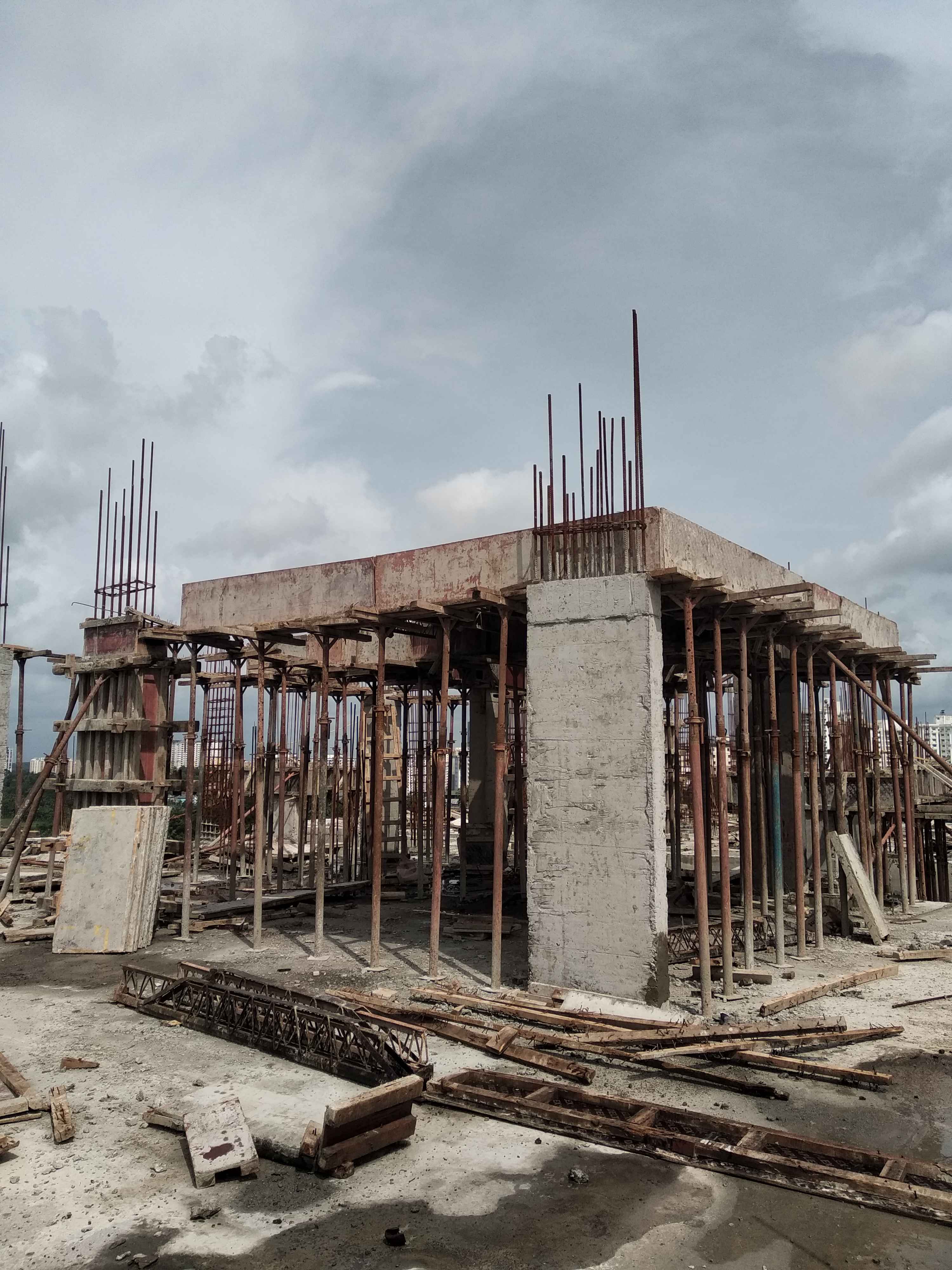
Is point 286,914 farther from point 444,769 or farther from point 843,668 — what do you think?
point 843,668

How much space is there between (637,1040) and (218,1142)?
14.5ft

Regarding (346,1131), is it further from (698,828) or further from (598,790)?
→ (698,828)

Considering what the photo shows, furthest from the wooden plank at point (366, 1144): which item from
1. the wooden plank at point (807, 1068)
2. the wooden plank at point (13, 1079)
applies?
the wooden plank at point (807, 1068)

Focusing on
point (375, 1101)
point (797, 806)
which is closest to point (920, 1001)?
point (797, 806)

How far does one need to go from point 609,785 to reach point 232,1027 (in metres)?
5.17

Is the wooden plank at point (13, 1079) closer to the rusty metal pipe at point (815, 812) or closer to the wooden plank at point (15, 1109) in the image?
the wooden plank at point (15, 1109)

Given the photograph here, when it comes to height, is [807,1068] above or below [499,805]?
below

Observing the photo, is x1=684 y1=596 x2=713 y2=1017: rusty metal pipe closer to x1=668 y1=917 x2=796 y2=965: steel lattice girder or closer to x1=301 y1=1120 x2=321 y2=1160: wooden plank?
x1=668 y1=917 x2=796 y2=965: steel lattice girder

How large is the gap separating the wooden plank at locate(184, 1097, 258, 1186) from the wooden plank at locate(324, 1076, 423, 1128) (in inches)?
24.3

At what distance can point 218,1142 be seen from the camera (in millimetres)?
6645

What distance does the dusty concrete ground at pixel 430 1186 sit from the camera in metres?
5.51

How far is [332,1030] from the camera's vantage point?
8.68 metres

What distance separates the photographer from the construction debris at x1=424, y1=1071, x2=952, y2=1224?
615cm

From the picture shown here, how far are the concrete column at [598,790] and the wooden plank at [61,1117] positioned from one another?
18.6 ft
